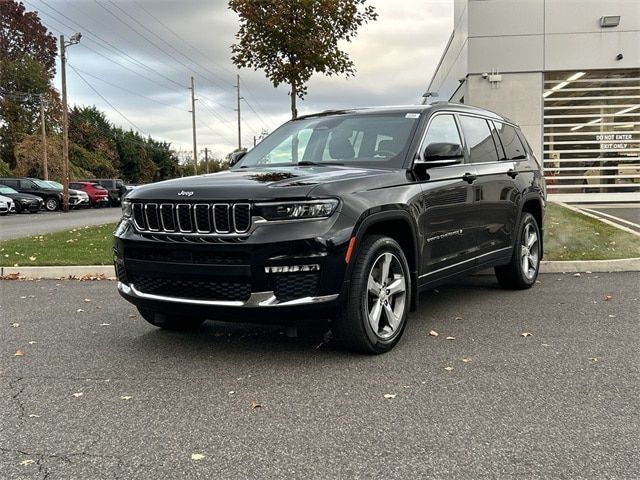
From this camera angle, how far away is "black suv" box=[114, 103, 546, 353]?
3.97m

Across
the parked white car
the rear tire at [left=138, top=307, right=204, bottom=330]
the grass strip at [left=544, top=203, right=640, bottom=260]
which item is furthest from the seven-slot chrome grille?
the parked white car

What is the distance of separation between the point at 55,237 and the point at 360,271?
33.2 feet

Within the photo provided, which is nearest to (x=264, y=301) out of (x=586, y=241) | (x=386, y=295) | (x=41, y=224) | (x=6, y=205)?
(x=386, y=295)

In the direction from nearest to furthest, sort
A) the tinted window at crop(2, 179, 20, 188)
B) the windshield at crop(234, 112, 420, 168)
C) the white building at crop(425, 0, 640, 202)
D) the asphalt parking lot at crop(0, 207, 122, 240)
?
the windshield at crop(234, 112, 420, 168), the asphalt parking lot at crop(0, 207, 122, 240), the white building at crop(425, 0, 640, 202), the tinted window at crop(2, 179, 20, 188)

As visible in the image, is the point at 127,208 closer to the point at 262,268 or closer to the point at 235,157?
the point at 262,268

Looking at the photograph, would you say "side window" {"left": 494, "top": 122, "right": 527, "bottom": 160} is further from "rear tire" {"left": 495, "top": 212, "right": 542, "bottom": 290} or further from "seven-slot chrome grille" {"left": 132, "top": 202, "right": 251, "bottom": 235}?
"seven-slot chrome grille" {"left": 132, "top": 202, "right": 251, "bottom": 235}

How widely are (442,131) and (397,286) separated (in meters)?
1.68

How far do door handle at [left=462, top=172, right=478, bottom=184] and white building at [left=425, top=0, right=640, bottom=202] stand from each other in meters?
14.2

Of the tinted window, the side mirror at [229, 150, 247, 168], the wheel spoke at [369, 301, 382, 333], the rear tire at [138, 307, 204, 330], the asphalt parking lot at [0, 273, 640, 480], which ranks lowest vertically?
the asphalt parking lot at [0, 273, 640, 480]

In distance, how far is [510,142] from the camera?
6.95 meters

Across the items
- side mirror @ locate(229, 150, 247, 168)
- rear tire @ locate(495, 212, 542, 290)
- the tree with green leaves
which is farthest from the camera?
the tree with green leaves

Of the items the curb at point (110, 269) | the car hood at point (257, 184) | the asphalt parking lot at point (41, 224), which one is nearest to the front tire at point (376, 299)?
the car hood at point (257, 184)

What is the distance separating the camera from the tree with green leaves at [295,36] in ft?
39.2

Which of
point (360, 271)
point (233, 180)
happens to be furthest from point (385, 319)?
point (233, 180)
